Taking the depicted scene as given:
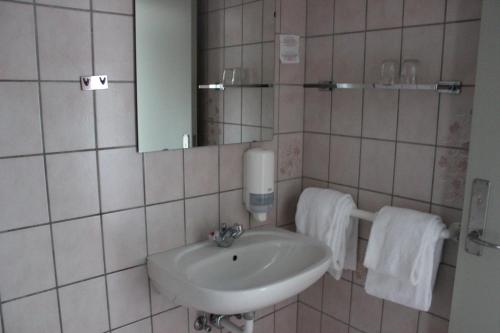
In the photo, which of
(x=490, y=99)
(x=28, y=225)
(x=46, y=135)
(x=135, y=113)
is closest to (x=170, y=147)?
(x=135, y=113)

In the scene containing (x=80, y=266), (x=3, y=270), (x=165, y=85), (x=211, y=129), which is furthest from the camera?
(x=211, y=129)

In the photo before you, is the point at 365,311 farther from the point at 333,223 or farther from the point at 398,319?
the point at 333,223

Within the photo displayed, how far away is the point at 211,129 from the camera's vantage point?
66.7 inches

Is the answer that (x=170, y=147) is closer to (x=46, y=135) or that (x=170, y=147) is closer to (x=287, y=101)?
(x=46, y=135)

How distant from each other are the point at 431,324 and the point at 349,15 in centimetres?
126

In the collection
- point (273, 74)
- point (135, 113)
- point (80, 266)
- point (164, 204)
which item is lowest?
point (80, 266)

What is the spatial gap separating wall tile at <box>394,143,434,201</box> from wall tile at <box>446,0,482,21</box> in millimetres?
454

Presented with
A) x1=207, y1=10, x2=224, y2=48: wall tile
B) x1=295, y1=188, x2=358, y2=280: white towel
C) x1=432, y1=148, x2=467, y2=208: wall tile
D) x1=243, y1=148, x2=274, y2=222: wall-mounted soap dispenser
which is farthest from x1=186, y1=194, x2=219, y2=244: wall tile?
x1=432, y1=148, x2=467, y2=208: wall tile

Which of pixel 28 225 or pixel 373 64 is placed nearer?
pixel 28 225

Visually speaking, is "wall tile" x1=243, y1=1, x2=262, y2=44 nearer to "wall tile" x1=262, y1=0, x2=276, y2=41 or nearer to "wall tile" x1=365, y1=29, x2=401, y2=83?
"wall tile" x1=262, y1=0, x2=276, y2=41

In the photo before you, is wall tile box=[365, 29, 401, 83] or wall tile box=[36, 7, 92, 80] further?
wall tile box=[365, 29, 401, 83]

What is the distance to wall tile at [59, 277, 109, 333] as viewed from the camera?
1.41 metres

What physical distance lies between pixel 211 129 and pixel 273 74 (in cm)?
41

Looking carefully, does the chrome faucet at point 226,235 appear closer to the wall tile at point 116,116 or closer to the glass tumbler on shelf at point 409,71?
the wall tile at point 116,116
